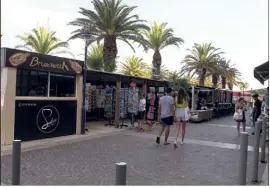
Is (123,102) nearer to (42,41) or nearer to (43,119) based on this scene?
(43,119)

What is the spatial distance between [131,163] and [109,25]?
1451 cm

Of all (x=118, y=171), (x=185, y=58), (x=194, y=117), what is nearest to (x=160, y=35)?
(x=185, y=58)

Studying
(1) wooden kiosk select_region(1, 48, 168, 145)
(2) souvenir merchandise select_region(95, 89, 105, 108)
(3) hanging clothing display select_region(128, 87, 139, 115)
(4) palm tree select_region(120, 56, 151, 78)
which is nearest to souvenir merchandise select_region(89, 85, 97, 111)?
(2) souvenir merchandise select_region(95, 89, 105, 108)

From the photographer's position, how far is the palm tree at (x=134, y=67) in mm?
37922

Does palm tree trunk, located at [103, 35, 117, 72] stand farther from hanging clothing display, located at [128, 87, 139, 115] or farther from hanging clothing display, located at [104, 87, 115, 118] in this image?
hanging clothing display, located at [128, 87, 139, 115]

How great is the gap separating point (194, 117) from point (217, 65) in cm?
1703

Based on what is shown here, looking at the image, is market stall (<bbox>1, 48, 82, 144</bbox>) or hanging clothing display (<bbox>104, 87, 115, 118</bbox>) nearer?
market stall (<bbox>1, 48, 82, 144</bbox>)

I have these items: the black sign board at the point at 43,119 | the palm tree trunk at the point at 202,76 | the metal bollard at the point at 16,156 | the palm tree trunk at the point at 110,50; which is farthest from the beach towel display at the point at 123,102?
the palm tree trunk at the point at 202,76

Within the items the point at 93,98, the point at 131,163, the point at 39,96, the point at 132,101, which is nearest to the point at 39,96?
the point at 39,96

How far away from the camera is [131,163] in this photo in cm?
661

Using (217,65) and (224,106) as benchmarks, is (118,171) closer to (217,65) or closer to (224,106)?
(224,106)

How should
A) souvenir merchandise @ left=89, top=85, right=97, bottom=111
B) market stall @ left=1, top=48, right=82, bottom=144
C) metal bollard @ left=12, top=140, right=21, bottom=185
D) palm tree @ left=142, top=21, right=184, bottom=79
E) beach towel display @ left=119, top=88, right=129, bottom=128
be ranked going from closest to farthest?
1. metal bollard @ left=12, top=140, right=21, bottom=185
2. market stall @ left=1, top=48, right=82, bottom=144
3. beach towel display @ left=119, top=88, right=129, bottom=128
4. souvenir merchandise @ left=89, top=85, right=97, bottom=111
5. palm tree @ left=142, top=21, right=184, bottom=79

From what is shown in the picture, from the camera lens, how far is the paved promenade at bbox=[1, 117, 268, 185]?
5324mm

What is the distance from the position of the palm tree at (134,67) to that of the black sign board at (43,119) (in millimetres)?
27487
